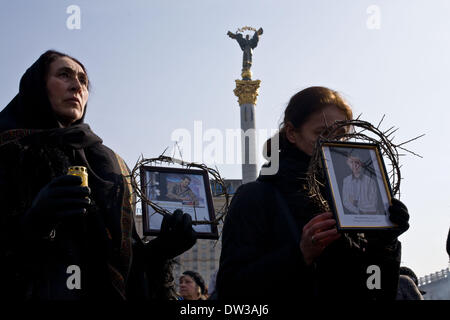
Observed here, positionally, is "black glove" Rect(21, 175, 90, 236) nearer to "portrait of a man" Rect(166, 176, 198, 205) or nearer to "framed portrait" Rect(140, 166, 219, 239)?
"framed portrait" Rect(140, 166, 219, 239)

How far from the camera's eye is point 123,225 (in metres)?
3.16

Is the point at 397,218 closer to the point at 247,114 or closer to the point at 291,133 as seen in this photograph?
the point at 291,133

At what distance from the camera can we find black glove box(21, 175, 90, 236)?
255cm

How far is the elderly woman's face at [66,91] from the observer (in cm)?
325

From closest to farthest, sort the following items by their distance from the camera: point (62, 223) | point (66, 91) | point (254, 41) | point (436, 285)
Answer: point (62, 223) < point (66, 91) < point (254, 41) < point (436, 285)

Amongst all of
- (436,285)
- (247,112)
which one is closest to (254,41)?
(247,112)

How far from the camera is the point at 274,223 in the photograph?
299 cm

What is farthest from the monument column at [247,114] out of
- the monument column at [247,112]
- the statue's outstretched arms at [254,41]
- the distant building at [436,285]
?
the distant building at [436,285]

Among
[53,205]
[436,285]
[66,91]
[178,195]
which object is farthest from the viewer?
[436,285]

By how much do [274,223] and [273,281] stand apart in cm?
35

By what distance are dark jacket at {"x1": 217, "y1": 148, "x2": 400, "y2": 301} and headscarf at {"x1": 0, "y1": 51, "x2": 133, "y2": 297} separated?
0.54m

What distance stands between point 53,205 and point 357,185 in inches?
52.7
